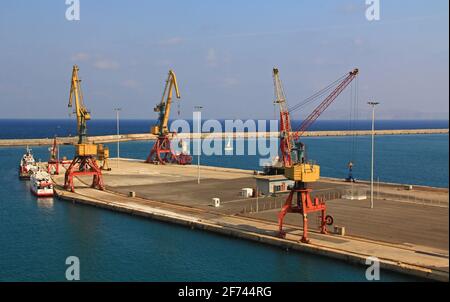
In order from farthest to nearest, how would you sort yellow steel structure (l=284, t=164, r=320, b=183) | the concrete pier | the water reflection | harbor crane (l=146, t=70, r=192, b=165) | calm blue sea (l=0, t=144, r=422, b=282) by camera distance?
harbor crane (l=146, t=70, r=192, b=165), the water reflection, yellow steel structure (l=284, t=164, r=320, b=183), the concrete pier, calm blue sea (l=0, t=144, r=422, b=282)

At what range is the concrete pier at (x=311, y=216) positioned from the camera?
45.2m

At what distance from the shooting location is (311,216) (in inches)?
2472

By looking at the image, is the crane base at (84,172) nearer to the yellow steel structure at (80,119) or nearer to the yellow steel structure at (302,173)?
the yellow steel structure at (80,119)

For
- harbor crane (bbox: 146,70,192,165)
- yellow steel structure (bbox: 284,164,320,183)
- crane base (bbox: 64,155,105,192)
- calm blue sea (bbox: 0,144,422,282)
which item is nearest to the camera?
calm blue sea (bbox: 0,144,422,282)

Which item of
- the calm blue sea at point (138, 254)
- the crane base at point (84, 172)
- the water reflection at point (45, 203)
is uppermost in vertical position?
the crane base at point (84, 172)

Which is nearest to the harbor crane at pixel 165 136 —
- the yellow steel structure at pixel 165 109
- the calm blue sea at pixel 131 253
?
the yellow steel structure at pixel 165 109

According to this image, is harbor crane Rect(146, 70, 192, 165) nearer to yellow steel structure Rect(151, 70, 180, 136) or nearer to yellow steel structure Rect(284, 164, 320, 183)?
yellow steel structure Rect(151, 70, 180, 136)

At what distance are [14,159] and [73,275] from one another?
140416mm

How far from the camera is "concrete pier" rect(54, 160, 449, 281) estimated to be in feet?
148

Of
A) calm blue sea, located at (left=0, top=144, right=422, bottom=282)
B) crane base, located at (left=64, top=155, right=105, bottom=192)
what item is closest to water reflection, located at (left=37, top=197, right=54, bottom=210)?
crane base, located at (left=64, top=155, right=105, bottom=192)

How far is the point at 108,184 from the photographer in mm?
96188

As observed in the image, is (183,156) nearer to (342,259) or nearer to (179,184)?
(179,184)

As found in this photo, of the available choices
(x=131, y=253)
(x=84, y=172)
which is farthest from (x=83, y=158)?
(x=131, y=253)
